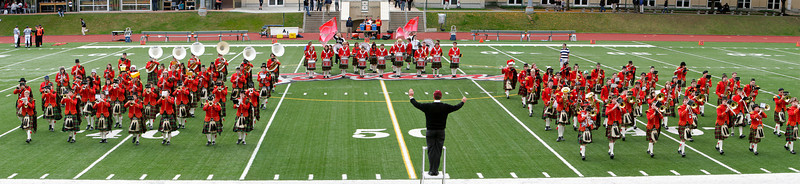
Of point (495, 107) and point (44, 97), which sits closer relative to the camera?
point (44, 97)

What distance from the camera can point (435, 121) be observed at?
46.1 feet

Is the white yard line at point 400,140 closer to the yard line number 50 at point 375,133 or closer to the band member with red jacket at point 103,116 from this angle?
the yard line number 50 at point 375,133

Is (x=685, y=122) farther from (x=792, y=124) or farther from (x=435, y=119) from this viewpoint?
(x=435, y=119)

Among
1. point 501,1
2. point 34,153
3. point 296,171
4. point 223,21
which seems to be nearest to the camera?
point 296,171

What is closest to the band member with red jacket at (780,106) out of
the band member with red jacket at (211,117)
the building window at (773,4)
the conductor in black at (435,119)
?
the conductor in black at (435,119)

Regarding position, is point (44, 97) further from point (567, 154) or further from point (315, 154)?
point (567, 154)

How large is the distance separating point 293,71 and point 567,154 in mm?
21138

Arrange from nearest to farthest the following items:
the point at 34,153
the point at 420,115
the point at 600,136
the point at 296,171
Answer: the point at 296,171
the point at 34,153
the point at 600,136
the point at 420,115

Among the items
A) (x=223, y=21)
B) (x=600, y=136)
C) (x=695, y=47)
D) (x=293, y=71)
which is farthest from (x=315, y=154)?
(x=223, y=21)

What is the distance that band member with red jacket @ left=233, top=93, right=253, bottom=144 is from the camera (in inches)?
762

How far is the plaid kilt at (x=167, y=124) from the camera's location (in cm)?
1920

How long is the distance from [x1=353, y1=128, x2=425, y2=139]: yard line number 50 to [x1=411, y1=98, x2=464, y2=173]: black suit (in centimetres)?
637

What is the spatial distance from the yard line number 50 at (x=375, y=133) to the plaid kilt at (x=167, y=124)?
4579mm

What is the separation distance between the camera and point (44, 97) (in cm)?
2122
